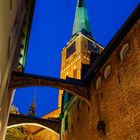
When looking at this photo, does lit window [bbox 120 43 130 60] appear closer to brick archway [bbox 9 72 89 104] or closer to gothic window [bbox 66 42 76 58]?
brick archway [bbox 9 72 89 104]

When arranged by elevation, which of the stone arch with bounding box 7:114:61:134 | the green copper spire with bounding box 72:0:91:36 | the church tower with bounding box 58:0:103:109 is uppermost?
the green copper spire with bounding box 72:0:91:36

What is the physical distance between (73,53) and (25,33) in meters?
34.6

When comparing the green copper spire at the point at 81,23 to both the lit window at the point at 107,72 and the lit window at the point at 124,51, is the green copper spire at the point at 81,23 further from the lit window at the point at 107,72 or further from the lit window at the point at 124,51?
the lit window at the point at 124,51

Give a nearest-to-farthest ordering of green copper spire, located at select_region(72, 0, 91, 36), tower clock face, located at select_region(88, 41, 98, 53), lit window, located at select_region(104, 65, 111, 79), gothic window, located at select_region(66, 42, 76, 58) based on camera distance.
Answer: lit window, located at select_region(104, 65, 111, 79) < tower clock face, located at select_region(88, 41, 98, 53) < gothic window, located at select_region(66, 42, 76, 58) < green copper spire, located at select_region(72, 0, 91, 36)

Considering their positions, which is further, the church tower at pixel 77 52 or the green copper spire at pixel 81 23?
the green copper spire at pixel 81 23

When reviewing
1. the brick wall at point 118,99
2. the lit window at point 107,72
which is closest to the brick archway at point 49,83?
the brick wall at point 118,99

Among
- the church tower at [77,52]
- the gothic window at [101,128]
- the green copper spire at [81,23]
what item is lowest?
the gothic window at [101,128]

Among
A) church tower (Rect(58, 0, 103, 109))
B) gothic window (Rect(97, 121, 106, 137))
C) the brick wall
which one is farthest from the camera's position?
church tower (Rect(58, 0, 103, 109))

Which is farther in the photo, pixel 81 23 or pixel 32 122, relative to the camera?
pixel 81 23

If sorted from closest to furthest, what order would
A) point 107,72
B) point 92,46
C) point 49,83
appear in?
point 107,72 < point 49,83 < point 92,46

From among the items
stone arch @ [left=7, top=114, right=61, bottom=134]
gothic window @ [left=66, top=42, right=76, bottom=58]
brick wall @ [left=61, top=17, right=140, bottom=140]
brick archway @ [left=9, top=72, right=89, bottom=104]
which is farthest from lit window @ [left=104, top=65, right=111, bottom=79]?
gothic window @ [left=66, top=42, right=76, bottom=58]

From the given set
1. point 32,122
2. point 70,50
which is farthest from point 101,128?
point 70,50

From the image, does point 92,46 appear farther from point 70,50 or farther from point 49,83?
point 49,83

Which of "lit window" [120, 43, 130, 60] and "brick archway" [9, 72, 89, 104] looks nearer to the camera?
"lit window" [120, 43, 130, 60]
